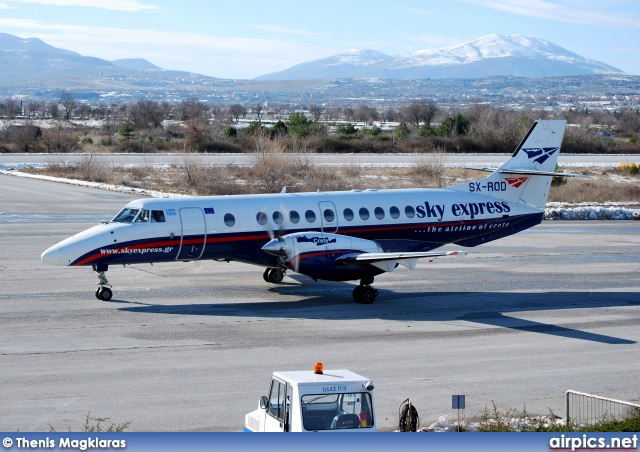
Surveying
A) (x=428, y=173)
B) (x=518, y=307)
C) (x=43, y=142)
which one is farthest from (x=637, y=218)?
(x=43, y=142)

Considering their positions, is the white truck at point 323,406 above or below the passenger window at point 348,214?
below

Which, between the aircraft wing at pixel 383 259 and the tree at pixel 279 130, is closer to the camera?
the aircraft wing at pixel 383 259

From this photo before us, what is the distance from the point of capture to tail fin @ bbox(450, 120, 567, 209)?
86.4 feet

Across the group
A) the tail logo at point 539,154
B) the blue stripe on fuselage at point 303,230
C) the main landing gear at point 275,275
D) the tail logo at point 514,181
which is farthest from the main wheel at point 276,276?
the tail logo at point 539,154

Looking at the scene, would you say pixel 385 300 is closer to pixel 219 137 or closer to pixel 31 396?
pixel 31 396

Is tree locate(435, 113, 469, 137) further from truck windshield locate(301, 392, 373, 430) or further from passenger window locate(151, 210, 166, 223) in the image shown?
truck windshield locate(301, 392, 373, 430)

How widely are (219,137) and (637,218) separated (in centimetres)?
4763

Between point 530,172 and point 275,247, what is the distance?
30.4 feet

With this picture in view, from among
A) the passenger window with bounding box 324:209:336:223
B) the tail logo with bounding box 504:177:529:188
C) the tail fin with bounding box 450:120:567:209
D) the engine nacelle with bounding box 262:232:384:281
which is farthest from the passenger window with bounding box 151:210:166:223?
the tail logo with bounding box 504:177:529:188

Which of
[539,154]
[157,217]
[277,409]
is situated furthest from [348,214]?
[277,409]

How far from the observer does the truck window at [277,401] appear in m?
10.8

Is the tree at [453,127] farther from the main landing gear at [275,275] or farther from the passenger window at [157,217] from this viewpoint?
the passenger window at [157,217]

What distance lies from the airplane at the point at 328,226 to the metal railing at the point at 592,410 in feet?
21.8

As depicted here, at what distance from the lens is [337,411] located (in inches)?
415
